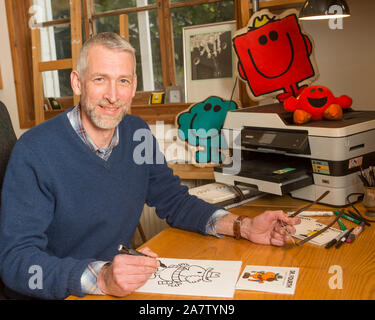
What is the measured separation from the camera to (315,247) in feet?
3.64

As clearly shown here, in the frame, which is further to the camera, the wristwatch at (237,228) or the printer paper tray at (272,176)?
the printer paper tray at (272,176)

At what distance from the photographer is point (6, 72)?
2.95 metres

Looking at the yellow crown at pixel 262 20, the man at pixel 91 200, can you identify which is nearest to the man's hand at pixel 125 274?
the man at pixel 91 200

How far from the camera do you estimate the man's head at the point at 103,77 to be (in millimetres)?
1190

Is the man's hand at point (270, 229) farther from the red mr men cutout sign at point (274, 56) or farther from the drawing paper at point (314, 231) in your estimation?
the red mr men cutout sign at point (274, 56)

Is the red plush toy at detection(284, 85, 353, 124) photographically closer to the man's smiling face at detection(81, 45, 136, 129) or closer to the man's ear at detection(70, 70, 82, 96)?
the man's smiling face at detection(81, 45, 136, 129)

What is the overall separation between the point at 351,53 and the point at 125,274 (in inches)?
61.5

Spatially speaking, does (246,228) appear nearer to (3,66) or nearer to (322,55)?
(322,55)

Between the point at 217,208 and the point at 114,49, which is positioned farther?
the point at 217,208

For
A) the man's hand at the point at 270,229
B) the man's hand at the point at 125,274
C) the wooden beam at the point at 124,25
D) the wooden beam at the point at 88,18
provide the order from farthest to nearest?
the wooden beam at the point at 88,18
the wooden beam at the point at 124,25
the man's hand at the point at 270,229
the man's hand at the point at 125,274

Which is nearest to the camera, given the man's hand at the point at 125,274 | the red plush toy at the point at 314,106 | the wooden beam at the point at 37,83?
the man's hand at the point at 125,274

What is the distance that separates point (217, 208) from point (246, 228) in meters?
0.15

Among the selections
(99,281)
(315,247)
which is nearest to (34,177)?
(99,281)

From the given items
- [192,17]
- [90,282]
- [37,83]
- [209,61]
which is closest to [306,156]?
[90,282]
